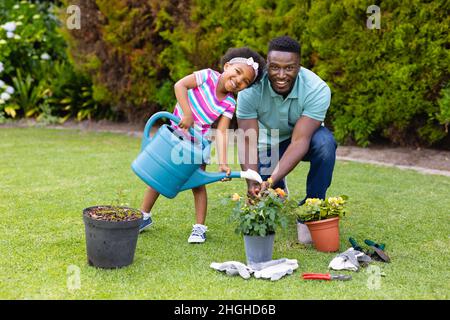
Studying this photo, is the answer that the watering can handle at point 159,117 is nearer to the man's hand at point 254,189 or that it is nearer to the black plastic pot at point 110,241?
the man's hand at point 254,189

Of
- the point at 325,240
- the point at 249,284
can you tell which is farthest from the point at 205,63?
the point at 249,284

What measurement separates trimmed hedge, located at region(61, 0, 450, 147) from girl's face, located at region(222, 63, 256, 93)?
2891 mm

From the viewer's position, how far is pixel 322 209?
3627mm

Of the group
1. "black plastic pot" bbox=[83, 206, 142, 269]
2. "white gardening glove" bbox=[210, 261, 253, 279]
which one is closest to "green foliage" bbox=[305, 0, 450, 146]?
"white gardening glove" bbox=[210, 261, 253, 279]

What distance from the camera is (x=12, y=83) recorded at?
959 cm

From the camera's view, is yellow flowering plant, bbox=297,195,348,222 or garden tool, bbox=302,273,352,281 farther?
yellow flowering plant, bbox=297,195,348,222

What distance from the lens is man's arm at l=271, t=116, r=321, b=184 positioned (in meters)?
3.82

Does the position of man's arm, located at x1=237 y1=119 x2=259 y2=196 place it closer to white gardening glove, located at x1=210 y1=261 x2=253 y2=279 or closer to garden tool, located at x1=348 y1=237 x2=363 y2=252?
garden tool, located at x1=348 y1=237 x2=363 y2=252

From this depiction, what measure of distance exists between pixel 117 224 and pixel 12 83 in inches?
279

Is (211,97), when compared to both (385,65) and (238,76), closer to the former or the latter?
(238,76)

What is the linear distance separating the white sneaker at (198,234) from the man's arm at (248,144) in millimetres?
444

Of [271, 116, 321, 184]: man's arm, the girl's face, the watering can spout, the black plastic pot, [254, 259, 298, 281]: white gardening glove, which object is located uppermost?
the girl's face

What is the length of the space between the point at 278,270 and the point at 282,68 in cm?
122

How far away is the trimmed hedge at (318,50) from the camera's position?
6.10 m
